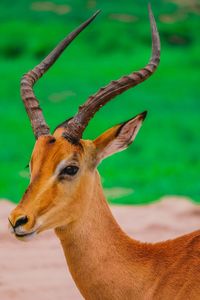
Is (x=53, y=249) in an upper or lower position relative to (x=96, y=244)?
lower

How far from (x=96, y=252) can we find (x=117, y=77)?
8.92 meters

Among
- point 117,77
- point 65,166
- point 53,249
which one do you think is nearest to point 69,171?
point 65,166

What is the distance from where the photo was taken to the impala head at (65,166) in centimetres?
509

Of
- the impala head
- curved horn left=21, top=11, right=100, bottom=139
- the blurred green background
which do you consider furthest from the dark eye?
the blurred green background

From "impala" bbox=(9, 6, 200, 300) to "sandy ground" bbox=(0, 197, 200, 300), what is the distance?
5.88 feet

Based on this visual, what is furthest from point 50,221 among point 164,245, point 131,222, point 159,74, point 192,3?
point 192,3

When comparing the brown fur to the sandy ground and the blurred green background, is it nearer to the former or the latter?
the sandy ground

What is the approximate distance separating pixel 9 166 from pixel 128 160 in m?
1.53

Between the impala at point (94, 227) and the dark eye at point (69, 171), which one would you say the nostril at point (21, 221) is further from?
the dark eye at point (69, 171)

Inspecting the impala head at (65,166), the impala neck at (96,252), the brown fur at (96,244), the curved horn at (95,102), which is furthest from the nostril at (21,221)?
the curved horn at (95,102)

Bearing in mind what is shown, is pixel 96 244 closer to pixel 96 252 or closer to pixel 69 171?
pixel 96 252

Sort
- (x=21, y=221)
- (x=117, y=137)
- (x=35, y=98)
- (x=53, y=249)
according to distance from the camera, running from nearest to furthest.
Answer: (x=21, y=221) → (x=117, y=137) → (x=35, y=98) → (x=53, y=249)

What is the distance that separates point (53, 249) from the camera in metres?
8.47

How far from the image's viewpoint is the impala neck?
17.3 feet
